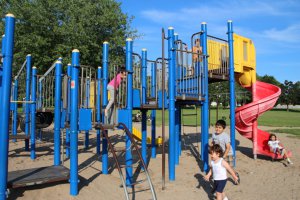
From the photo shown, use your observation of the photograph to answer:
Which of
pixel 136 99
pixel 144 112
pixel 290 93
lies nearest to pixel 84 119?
pixel 136 99

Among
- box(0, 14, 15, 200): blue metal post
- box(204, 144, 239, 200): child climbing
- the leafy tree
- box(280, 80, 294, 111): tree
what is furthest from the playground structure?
the leafy tree

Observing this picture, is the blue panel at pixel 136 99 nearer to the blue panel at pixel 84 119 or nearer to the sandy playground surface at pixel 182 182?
the blue panel at pixel 84 119

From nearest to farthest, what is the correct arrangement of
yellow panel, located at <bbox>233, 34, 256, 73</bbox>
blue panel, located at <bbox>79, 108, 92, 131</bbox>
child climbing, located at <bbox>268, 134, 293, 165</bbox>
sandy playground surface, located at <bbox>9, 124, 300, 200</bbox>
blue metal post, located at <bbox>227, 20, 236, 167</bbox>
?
1. sandy playground surface, located at <bbox>9, 124, 300, 200</bbox>
2. blue panel, located at <bbox>79, 108, 92, 131</bbox>
3. blue metal post, located at <bbox>227, 20, 236, 167</bbox>
4. child climbing, located at <bbox>268, 134, 293, 165</bbox>
5. yellow panel, located at <bbox>233, 34, 256, 73</bbox>

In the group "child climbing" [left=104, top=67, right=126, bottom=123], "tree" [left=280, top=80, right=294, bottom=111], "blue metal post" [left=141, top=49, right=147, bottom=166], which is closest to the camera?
"child climbing" [left=104, top=67, right=126, bottom=123]

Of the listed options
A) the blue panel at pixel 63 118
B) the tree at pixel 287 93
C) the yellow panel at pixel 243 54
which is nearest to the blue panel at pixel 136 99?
the blue panel at pixel 63 118

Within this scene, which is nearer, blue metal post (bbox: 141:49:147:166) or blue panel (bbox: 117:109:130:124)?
blue panel (bbox: 117:109:130:124)

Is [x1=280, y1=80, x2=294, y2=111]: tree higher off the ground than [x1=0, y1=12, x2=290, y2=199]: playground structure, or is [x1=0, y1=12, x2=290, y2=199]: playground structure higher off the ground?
[x1=280, y1=80, x2=294, y2=111]: tree

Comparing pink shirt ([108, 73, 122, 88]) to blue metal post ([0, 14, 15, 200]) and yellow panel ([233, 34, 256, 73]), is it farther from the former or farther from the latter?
yellow panel ([233, 34, 256, 73])

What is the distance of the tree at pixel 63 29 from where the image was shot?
2056 centimetres

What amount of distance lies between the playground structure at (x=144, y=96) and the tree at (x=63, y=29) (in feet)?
33.4

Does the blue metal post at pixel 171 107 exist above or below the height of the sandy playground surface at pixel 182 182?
above

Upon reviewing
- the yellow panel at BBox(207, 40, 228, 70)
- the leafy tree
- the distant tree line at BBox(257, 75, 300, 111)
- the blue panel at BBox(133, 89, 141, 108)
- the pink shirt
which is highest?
the leafy tree

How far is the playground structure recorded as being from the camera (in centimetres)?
557

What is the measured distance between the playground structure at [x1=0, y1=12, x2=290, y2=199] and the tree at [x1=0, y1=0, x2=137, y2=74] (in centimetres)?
1017
